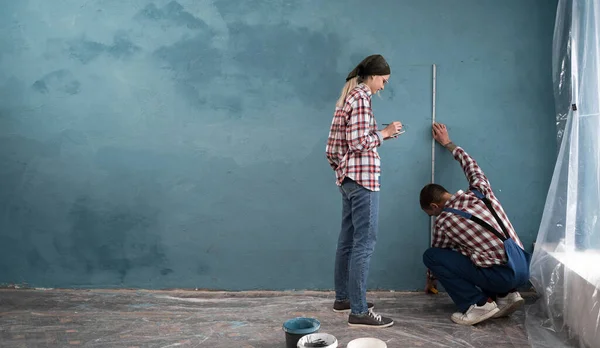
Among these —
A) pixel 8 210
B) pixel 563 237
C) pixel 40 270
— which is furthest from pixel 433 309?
pixel 8 210

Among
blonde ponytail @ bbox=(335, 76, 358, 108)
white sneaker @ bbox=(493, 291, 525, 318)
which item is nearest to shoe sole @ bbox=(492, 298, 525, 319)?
white sneaker @ bbox=(493, 291, 525, 318)

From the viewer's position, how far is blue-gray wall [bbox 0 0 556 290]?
10.5ft

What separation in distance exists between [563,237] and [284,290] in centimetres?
150

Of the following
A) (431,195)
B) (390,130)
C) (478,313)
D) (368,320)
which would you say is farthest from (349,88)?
(478,313)

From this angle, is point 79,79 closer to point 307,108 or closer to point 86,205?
point 86,205

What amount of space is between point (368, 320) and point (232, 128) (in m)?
1.29

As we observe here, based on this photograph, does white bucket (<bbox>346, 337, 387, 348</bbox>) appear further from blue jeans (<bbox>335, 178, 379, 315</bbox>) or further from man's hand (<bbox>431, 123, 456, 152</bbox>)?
man's hand (<bbox>431, 123, 456, 152</bbox>)

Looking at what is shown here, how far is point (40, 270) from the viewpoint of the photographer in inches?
135

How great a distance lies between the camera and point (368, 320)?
109 inches

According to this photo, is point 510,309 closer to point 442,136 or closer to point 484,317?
point 484,317

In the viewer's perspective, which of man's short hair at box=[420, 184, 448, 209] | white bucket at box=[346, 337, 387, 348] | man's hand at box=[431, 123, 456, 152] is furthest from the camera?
man's hand at box=[431, 123, 456, 152]

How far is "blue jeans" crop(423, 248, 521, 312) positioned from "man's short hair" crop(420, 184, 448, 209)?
9.6 inches

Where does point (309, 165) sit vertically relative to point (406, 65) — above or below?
below

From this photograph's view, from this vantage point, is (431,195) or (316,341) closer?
(316,341)
